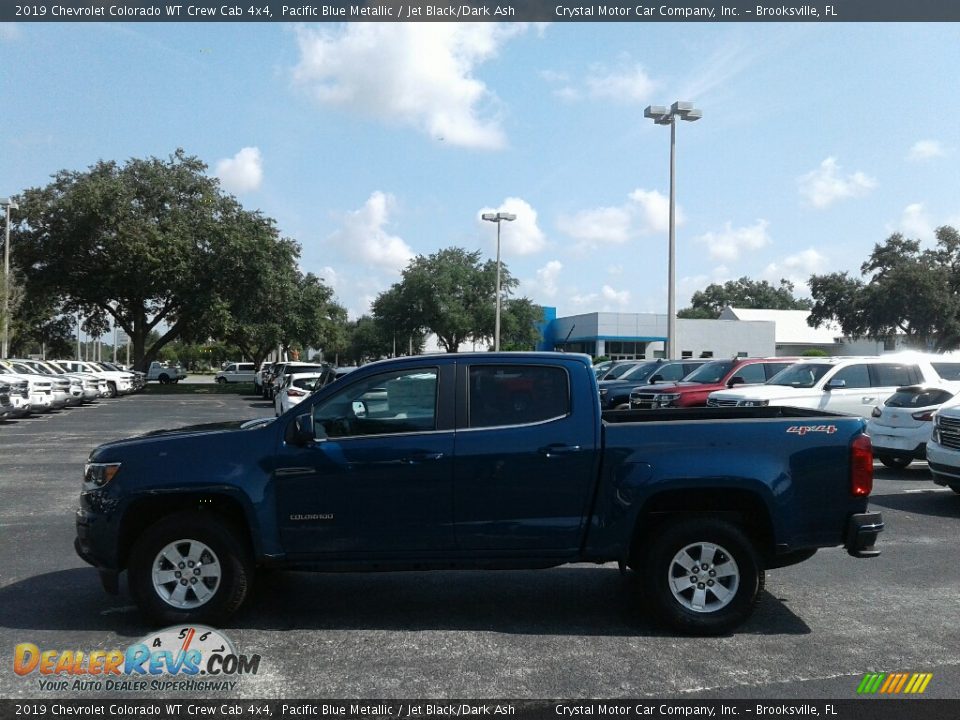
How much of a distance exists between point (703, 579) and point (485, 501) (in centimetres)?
156

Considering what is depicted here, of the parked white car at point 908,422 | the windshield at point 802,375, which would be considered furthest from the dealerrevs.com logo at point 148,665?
the windshield at point 802,375

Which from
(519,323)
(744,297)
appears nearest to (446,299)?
(519,323)

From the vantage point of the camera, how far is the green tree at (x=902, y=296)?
174ft

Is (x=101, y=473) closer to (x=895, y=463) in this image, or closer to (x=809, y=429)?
(x=809, y=429)

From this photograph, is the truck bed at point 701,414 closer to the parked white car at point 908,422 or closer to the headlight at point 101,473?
the headlight at point 101,473

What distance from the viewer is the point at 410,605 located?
6.55 meters

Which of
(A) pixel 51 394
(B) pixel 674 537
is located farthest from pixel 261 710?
(A) pixel 51 394

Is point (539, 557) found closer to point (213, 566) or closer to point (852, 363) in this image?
point (213, 566)

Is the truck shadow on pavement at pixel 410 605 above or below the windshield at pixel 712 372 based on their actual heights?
below

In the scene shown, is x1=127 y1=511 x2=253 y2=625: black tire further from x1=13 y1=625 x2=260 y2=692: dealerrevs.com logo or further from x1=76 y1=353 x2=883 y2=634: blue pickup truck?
x1=13 y1=625 x2=260 y2=692: dealerrevs.com logo

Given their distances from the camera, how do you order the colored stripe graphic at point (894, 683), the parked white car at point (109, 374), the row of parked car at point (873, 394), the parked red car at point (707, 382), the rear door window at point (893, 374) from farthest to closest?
the parked white car at point (109, 374), the parked red car at point (707, 382), the rear door window at point (893, 374), the row of parked car at point (873, 394), the colored stripe graphic at point (894, 683)

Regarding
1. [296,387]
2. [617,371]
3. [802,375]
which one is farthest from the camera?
[617,371]

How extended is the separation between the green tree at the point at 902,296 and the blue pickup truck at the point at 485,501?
53.3 metres

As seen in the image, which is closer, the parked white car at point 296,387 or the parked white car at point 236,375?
the parked white car at point 296,387
